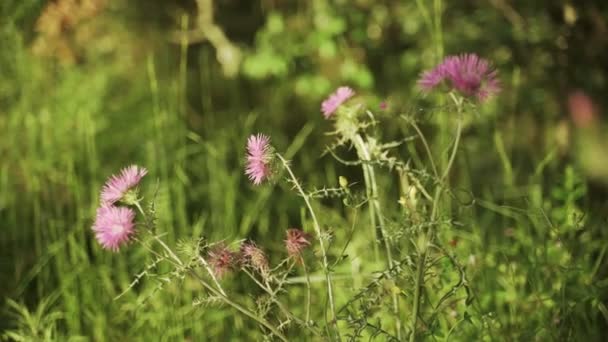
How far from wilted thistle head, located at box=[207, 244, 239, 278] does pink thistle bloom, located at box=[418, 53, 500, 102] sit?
1.22 ft

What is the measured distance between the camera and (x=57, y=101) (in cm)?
A: 290

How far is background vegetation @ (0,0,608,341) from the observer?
191cm

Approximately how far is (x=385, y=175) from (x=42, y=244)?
1.27m

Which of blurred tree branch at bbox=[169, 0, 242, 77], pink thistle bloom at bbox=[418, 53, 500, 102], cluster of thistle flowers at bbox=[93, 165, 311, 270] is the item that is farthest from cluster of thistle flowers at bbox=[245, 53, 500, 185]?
blurred tree branch at bbox=[169, 0, 242, 77]

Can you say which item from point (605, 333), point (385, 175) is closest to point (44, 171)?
point (385, 175)

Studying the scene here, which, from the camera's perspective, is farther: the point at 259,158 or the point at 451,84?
the point at 451,84

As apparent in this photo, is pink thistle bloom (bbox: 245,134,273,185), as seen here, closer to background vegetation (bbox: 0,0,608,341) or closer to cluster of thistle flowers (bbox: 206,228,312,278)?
cluster of thistle flowers (bbox: 206,228,312,278)

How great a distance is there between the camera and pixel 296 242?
1.19 meters

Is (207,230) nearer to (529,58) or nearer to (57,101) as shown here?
(57,101)

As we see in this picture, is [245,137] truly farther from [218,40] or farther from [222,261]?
[222,261]

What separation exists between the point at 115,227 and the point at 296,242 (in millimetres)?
245

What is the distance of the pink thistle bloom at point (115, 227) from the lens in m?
1.10

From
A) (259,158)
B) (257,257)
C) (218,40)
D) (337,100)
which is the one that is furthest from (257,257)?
(218,40)

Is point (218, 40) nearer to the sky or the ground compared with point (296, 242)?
nearer to the sky
